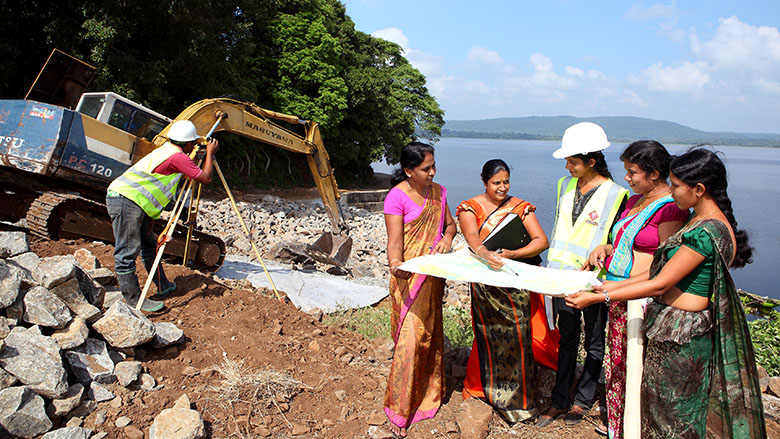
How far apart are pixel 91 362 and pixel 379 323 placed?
2919 millimetres

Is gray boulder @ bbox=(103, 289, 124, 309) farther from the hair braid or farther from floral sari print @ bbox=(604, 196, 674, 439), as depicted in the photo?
the hair braid

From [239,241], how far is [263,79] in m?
12.5

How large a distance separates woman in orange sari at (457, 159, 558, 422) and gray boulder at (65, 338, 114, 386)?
2.42 meters

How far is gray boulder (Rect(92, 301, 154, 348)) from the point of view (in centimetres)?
347

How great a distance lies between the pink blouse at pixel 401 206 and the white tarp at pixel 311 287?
323 cm

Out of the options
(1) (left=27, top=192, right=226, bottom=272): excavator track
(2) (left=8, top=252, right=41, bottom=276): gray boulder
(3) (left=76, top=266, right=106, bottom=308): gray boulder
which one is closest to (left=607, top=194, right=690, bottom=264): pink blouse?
(3) (left=76, top=266, right=106, bottom=308): gray boulder

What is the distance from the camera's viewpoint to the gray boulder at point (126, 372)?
10.8ft

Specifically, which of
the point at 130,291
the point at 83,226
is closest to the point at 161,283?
the point at 130,291

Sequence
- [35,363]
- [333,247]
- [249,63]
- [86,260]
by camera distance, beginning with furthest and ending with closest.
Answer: [249,63]
[333,247]
[86,260]
[35,363]

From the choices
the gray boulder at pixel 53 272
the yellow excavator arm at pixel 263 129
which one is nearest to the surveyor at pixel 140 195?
the gray boulder at pixel 53 272

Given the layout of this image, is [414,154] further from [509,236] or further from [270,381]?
[270,381]

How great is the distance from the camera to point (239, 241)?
10.8m

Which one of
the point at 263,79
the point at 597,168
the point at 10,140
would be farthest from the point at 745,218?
the point at 10,140

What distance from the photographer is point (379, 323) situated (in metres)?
5.57
